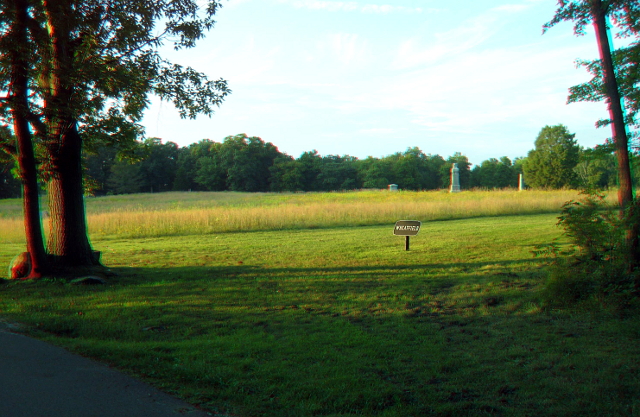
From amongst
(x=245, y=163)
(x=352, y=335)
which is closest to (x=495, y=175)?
(x=245, y=163)

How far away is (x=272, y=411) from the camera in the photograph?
3.81 metres

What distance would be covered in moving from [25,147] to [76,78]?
1.95 meters

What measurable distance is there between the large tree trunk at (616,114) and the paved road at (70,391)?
666cm

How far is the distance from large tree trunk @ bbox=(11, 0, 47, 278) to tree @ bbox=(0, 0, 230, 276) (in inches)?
1.0

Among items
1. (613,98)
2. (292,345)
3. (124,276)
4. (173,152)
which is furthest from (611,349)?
(173,152)

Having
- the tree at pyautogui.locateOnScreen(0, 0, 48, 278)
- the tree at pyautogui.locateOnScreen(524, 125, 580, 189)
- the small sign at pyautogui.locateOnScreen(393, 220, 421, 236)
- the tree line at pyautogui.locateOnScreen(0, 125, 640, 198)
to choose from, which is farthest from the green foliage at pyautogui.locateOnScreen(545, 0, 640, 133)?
the tree line at pyautogui.locateOnScreen(0, 125, 640, 198)

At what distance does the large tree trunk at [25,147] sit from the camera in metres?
9.21

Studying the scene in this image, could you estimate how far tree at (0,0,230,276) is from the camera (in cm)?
929

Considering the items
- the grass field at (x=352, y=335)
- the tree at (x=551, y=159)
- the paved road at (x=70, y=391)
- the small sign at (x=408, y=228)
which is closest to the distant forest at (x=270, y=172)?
the tree at (x=551, y=159)

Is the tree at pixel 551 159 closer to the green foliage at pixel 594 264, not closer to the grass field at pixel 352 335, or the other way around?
the grass field at pixel 352 335

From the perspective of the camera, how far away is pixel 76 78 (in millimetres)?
9359

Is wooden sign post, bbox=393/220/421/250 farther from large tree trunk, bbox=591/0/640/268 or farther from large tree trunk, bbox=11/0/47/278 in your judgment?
large tree trunk, bbox=11/0/47/278

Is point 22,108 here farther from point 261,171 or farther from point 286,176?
point 261,171

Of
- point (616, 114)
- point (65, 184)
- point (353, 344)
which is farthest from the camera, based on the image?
point (65, 184)
